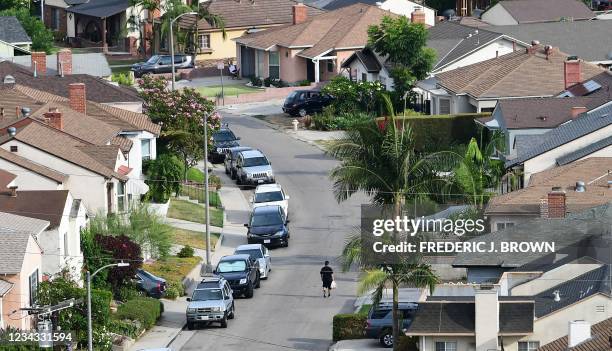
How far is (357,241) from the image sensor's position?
202ft

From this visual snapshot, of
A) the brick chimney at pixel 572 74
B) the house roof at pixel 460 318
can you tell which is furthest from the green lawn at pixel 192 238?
the house roof at pixel 460 318

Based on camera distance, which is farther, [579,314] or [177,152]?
[177,152]

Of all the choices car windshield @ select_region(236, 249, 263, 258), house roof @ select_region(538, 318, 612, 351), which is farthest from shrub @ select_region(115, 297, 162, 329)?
house roof @ select_region(538, 318, 612, 351)

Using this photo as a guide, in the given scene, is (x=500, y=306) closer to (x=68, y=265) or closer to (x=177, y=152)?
(x=68, y=265)

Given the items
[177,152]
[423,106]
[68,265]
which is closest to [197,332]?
[68,265]

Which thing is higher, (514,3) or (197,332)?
(514,3)

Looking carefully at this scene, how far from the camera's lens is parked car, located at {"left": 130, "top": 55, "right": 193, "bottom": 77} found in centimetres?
11988

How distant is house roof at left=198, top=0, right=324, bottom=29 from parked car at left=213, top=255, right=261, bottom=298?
55.7m

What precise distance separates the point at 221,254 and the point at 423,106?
26659 millimetres

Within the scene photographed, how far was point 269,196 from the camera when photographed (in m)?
81.7

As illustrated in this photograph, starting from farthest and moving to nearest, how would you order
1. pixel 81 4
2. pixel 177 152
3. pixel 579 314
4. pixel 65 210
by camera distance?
pixel 81 4 → pixel 177 152 → pixel 65 210 → pixel 579 314

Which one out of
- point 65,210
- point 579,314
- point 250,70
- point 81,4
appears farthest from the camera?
point 81,4

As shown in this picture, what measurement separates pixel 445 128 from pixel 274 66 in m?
26.7

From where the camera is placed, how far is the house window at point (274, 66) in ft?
380
